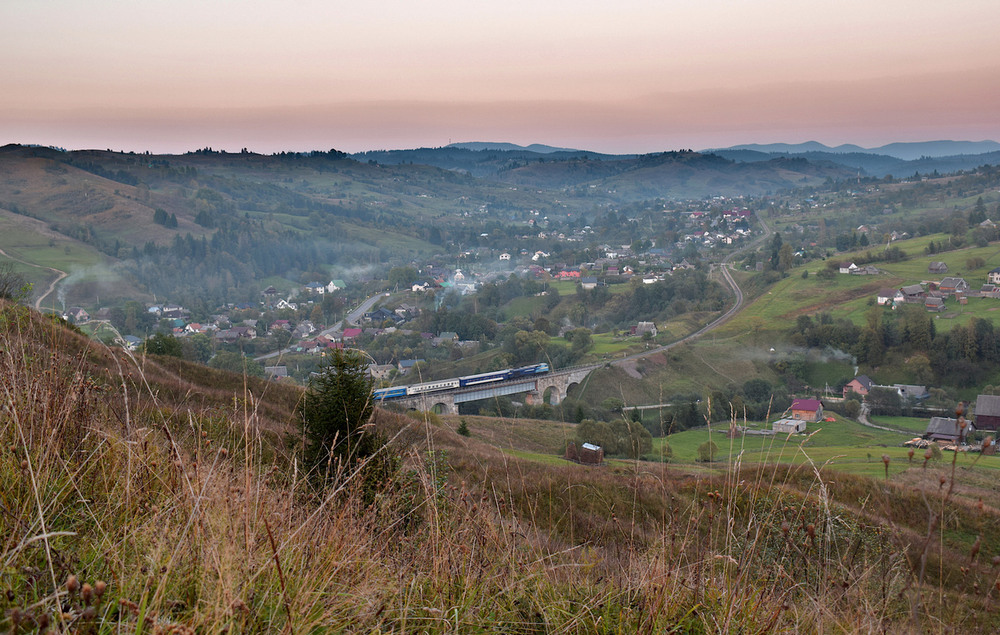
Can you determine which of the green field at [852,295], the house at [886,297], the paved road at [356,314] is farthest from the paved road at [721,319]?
the paved road at [356,314]

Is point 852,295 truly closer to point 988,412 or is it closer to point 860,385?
point 860,385

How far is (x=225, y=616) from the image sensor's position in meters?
1.69

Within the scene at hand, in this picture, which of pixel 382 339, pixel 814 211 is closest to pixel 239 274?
pixel 382 339

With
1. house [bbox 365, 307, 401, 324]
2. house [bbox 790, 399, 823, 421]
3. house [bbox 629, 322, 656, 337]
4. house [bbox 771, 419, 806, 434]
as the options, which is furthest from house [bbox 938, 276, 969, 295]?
house [bbox 365, 307, 401, 324]

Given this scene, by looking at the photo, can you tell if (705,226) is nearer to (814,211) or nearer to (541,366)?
(814,211)

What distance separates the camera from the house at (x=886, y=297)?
199ft

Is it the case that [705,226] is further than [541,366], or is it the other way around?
[705,226]

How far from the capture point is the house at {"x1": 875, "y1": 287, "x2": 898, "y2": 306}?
A: 6059cm

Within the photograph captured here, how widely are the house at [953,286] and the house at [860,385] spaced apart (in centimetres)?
2093

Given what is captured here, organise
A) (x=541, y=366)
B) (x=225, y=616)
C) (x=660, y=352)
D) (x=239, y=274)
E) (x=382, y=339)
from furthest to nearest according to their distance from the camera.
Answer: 1. (x=239, y=274)
2. (x=382, y=339)
3. (x=660, y=352)
4. (x=541, y=366)
5. (x=225, y=616)

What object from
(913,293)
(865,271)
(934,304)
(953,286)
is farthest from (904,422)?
(865,271)

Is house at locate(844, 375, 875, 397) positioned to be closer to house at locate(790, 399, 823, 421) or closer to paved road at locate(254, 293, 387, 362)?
house at locate(790, 399, 823, 421)

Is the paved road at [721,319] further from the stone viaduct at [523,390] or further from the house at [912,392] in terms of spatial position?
the house at [912,392]

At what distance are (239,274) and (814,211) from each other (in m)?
131
